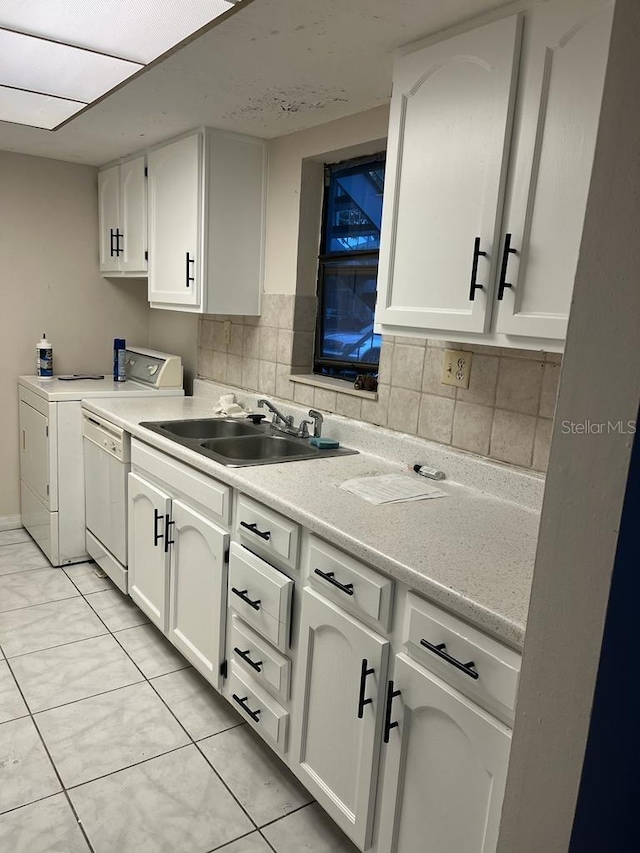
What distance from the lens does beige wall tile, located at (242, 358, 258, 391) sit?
3008 mm

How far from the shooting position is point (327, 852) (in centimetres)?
166

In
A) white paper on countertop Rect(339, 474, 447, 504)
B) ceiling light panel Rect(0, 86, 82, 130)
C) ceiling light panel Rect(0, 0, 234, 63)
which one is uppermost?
ceiling light panel Rect(0, 86, 82, 130)

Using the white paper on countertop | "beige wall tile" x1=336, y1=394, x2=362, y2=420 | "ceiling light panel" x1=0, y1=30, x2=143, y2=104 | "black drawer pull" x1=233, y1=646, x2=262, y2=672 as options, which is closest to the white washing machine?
"beige wall tile" x1=336, y1=394, x2=362, y2=420

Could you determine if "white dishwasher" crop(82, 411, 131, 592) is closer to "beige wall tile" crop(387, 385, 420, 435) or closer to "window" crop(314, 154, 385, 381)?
"window" crop(314, 154, 385, 381)

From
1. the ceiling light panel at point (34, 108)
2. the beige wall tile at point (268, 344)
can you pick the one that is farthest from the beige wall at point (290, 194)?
the ceiling light panel at point (34, 108)

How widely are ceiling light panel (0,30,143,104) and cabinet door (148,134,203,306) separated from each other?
19.9 inches

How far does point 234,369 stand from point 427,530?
1.84 metres

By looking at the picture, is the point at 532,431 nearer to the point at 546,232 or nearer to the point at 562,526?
the point at 546,232

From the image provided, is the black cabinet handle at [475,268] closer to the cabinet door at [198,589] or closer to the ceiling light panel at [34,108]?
the cabinet door at [198,589]

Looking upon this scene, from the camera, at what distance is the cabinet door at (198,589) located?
2.06 metres

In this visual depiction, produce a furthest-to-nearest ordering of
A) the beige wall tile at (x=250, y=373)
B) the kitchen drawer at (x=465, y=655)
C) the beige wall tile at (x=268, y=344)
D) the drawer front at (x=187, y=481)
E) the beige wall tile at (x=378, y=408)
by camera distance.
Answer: the beige wall tile at (x=250, y=373), the beige wall tile at (x=268, y=344), the beige wall tile at (x=378, y=408), the drawer front at (x=187, y=481), the kitchen drawer at (x=465, y=655)

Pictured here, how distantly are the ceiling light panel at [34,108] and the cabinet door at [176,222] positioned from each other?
45cm

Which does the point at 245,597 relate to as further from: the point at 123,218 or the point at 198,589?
the point at 123,218

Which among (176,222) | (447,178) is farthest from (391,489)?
(176,222)
